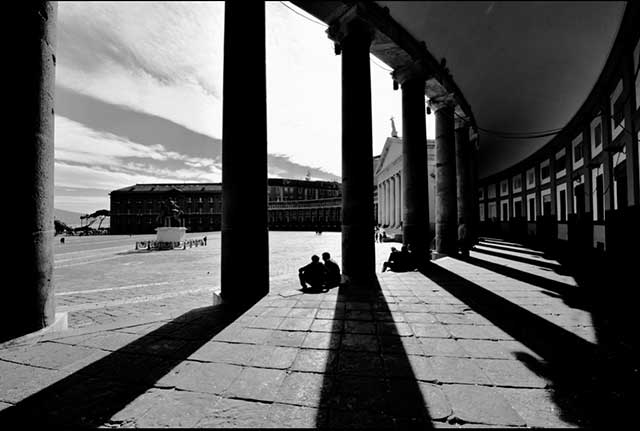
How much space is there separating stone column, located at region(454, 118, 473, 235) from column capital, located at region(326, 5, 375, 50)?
33.3ft

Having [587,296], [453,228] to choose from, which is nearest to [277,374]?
[587,296]

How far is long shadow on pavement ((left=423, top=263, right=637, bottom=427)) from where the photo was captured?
2096mm

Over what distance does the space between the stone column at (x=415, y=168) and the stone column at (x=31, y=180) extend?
960 cm

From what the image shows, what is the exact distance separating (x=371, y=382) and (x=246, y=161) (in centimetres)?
444

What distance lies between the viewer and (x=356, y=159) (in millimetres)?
7445

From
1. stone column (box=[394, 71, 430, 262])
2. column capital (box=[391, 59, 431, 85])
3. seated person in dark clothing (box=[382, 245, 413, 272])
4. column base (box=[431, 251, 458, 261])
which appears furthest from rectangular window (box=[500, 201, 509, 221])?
seated person in dark clothing (box=[382, 245, 413, 272])

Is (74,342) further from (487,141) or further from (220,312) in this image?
(487,141)

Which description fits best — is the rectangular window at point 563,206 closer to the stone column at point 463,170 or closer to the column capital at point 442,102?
the stone column at point 463,170

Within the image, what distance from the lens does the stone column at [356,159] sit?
747 cm

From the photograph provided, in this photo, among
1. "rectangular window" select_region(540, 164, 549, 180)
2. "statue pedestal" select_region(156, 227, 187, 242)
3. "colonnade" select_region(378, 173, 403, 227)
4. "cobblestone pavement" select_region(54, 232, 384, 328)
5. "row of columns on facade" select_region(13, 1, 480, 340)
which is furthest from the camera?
"colonnade" select_region(378, 173, 403, 227)

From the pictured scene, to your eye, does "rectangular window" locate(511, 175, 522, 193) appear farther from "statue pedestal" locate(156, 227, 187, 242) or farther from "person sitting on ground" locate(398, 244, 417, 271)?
"statue pedestal" locate(156, 227, 187, 242)

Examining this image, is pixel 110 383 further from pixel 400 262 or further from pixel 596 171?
pixel 596 171

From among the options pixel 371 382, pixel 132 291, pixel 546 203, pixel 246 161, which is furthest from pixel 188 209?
pixel 371 382

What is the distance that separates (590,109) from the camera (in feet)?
46.4
